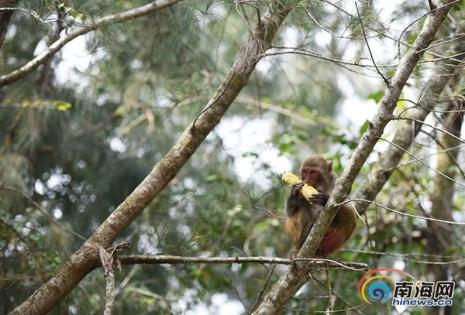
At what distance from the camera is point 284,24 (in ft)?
21.2

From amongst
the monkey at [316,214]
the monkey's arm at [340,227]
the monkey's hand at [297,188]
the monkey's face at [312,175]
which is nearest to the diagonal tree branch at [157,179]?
the monkey's hand at [297,188]

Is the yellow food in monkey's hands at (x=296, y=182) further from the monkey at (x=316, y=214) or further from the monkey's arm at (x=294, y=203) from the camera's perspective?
the monkey's arm at (x=294, y=203)

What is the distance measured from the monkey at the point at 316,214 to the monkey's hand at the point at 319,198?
37cm

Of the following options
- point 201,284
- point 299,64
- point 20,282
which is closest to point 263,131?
point 201,284

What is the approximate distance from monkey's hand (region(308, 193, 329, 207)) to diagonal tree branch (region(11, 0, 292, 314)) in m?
1.09

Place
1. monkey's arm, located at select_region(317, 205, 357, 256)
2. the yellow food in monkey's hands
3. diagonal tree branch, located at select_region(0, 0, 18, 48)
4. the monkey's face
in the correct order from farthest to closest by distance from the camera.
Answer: the monkey's face < monkey's arm, located at select_region(317, 205, 357, 256) < the yellow food in monkey's hands < diagonal tree branch, located at select_region(0, 0, 18, 48)

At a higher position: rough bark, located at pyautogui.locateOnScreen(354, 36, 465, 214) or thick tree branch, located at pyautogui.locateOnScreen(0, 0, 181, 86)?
rough bark, located at pyautogui.locateOnScreen(354, 36, 465, 214)

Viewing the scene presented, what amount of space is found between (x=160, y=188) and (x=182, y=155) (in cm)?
34

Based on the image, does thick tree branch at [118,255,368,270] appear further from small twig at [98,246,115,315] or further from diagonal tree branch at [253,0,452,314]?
diagonal tree branch at [253,0,452,314]

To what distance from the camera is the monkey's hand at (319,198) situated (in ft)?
18.9

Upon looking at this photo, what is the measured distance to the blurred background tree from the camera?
6.39m

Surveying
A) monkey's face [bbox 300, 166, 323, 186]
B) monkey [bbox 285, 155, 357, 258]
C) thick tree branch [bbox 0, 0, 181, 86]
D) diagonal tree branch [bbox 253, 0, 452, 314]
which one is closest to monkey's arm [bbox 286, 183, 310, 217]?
monkey [bbox 285, 155, 357, 258]

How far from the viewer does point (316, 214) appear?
6.49 m

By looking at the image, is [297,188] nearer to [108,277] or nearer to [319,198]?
[319,198]
